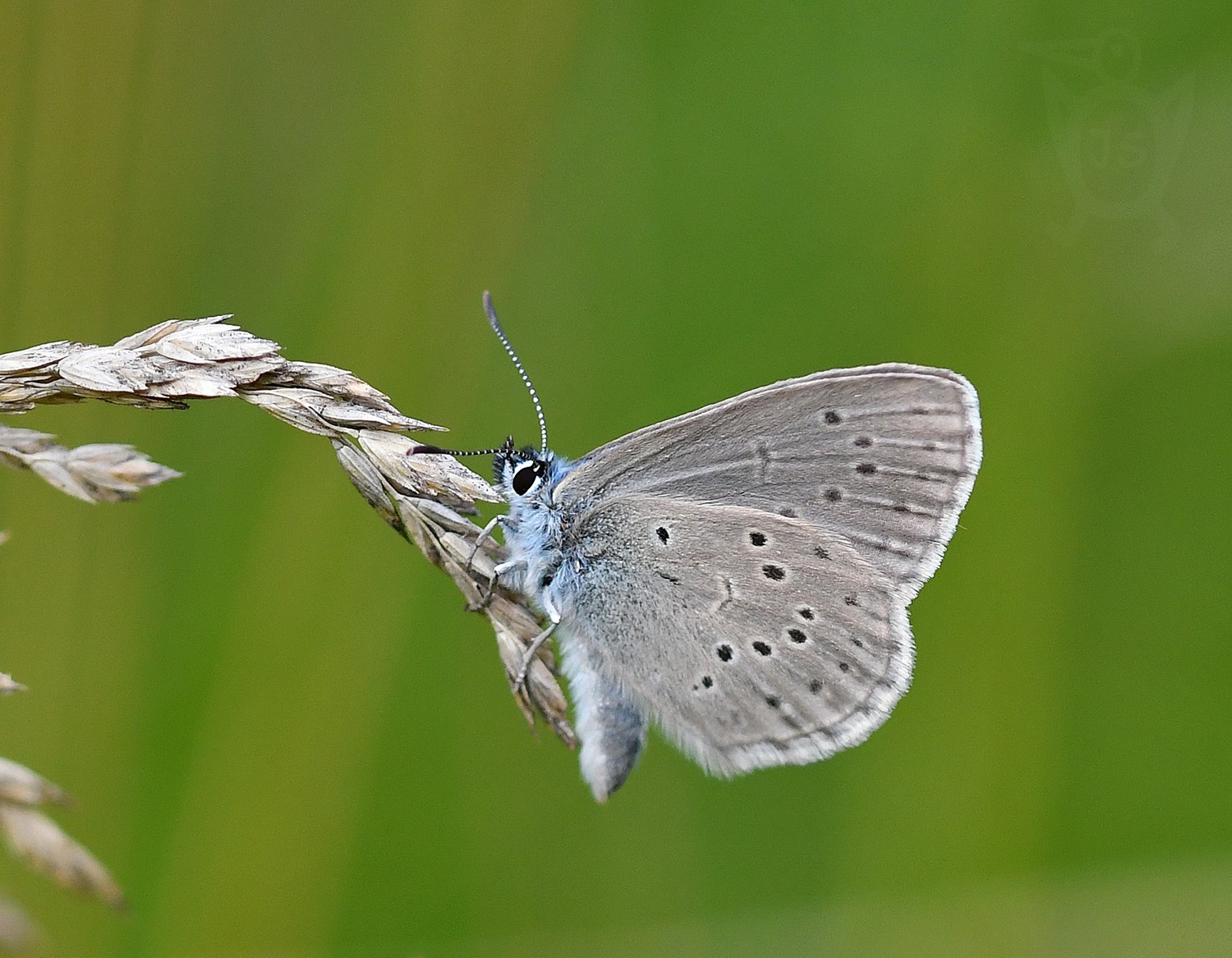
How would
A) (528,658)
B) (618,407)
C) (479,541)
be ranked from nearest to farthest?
(528,658) < (479,541) < (618,407)

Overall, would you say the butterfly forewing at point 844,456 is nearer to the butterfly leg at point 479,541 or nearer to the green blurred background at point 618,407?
the butterfly leg at point 479,541

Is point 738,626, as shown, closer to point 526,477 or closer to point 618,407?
point 526,477

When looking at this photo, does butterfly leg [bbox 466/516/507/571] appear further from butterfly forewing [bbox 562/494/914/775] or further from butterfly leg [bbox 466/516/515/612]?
butterfly forewing [bbox 562/494/914/775]

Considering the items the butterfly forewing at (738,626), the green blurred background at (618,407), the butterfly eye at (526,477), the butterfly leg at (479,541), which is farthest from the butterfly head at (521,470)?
the green blurred background at (618,407)

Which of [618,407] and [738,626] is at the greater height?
[618,407]

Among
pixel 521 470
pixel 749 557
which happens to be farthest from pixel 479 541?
pixel 749 557

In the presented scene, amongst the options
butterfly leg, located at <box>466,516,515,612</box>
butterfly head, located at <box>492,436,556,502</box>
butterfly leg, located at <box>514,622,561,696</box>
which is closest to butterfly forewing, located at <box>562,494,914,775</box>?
butterfly head, located at <box>492,436,556,502</box>

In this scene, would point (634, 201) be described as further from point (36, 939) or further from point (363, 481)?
point (36, 939)
